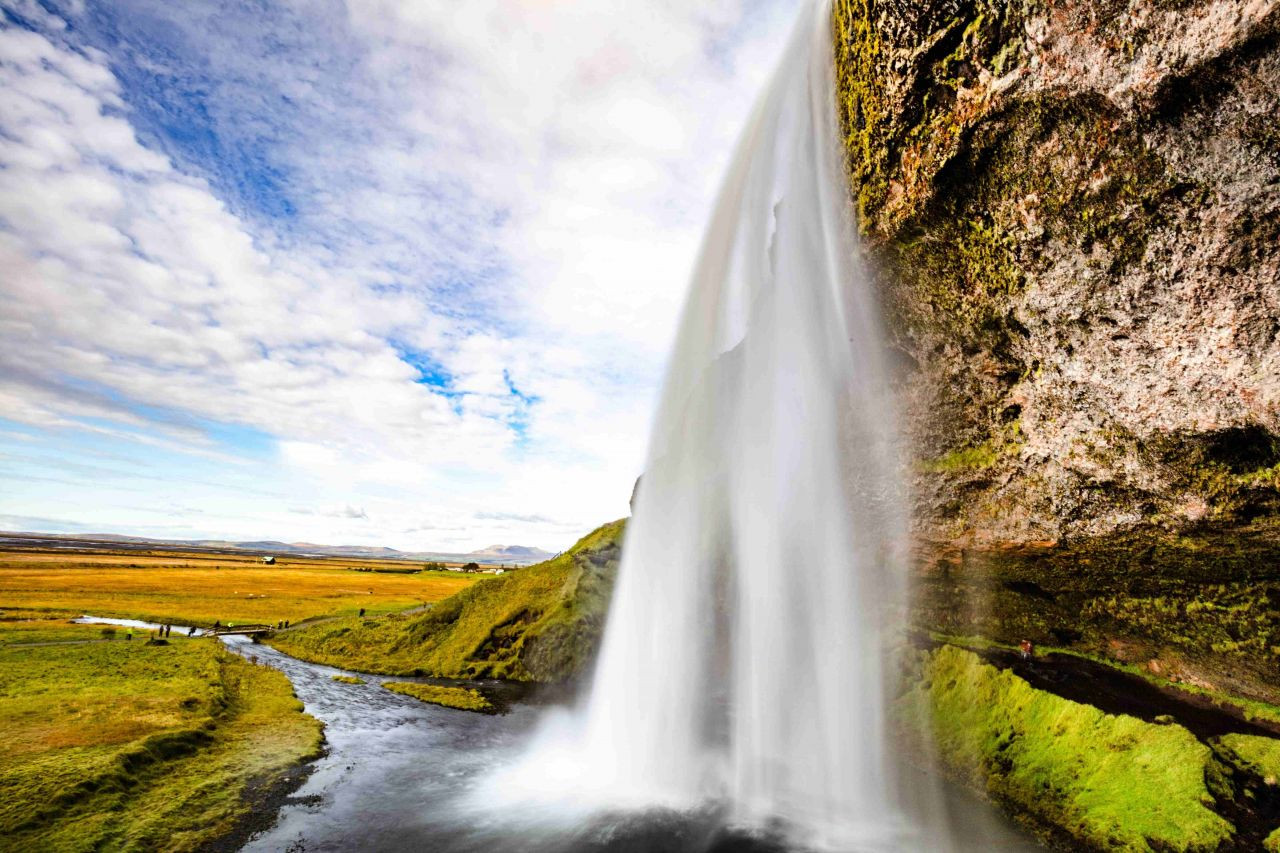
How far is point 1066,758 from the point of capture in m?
16.3

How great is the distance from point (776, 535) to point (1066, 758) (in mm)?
10541

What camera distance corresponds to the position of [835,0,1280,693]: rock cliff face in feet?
32.6

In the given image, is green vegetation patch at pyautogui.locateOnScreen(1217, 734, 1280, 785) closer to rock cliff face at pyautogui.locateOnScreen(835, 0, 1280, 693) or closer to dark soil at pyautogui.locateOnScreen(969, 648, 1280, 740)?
dark soil at pyautogui.locateOnScreen(969, 648, 1280, 740)

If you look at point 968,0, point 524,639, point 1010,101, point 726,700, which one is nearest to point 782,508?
point 726,700

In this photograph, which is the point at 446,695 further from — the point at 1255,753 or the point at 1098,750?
the point at 1255,753

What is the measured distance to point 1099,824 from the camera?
14.2 metres

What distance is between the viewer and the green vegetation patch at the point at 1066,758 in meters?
13.4

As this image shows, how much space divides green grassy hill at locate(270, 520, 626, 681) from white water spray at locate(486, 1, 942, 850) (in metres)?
9.57

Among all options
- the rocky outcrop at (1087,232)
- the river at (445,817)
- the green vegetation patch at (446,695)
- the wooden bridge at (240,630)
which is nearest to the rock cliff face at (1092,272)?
the rocky outcrop at (1087,232)

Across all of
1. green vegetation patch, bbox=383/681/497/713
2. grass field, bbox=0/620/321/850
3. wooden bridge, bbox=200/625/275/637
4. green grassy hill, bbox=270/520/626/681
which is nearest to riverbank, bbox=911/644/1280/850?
green grassy hill, bbox=270/520/626/681

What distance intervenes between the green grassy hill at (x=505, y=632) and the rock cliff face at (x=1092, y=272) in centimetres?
2312

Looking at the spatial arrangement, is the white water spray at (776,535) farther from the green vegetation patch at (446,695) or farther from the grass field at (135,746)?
the grass field at (135,746)

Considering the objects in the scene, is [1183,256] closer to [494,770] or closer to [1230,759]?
[1230,759]

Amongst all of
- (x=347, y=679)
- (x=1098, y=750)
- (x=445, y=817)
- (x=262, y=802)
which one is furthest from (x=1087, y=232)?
(x=347, y=679)
